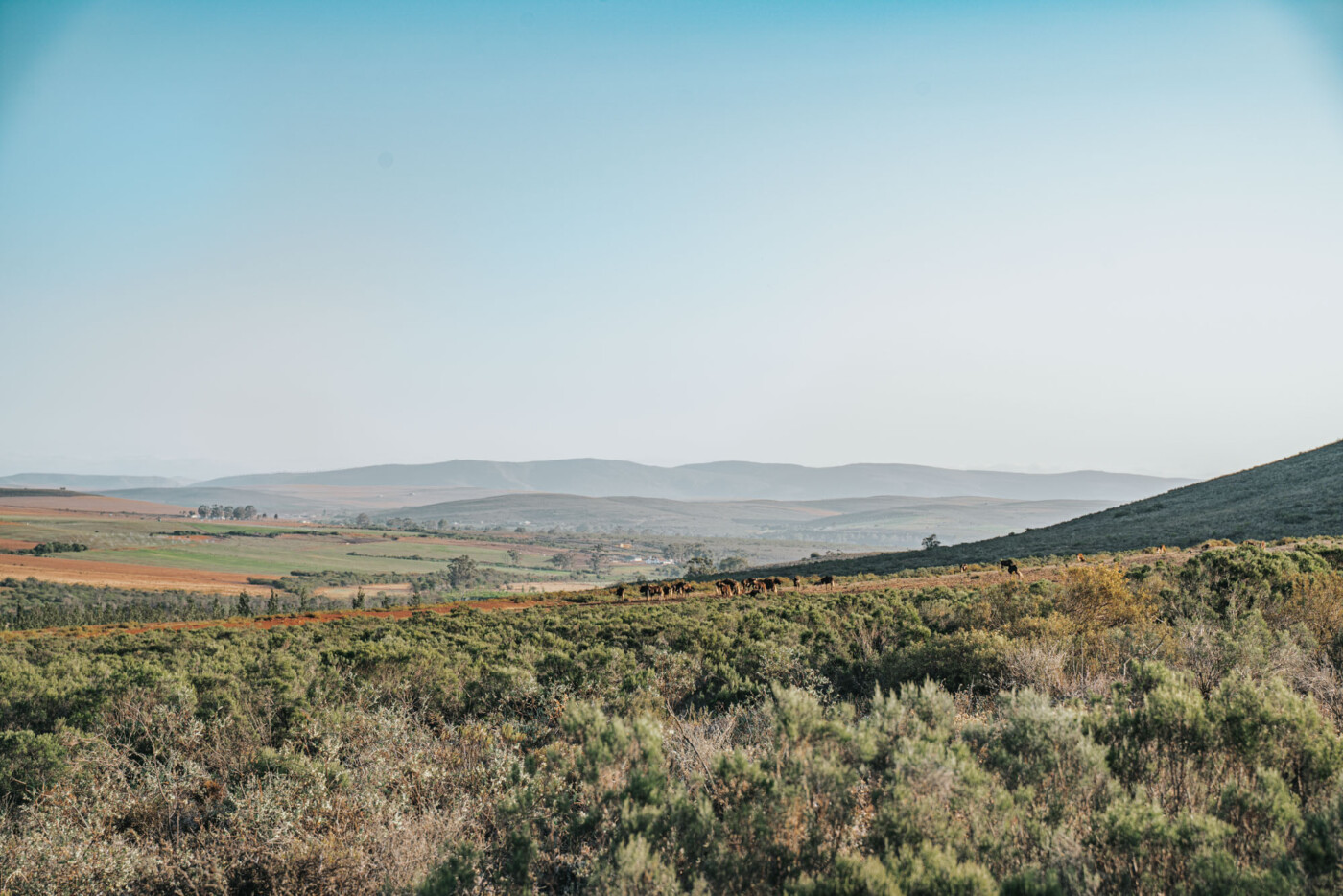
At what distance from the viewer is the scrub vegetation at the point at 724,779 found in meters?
3.76

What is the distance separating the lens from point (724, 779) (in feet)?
15.1

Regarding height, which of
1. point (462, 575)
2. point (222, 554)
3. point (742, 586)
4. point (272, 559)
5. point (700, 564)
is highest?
point (742, 586)

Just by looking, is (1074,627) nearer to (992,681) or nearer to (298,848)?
(992,681)

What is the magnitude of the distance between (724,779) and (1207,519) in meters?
48.1

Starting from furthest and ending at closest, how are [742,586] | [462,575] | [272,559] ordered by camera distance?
[272,559], [462,575], [742,586]

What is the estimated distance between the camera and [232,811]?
18.9ft

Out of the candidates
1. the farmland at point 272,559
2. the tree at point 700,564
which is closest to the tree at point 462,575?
the farmland at point 272,559

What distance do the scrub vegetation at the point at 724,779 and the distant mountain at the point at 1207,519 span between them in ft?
100

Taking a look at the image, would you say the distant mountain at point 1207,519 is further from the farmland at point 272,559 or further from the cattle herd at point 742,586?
the farmland at point 272,559

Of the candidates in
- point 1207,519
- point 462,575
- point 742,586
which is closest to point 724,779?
point 742,586

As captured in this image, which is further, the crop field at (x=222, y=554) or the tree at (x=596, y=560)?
the tree at (x=596, y=560)

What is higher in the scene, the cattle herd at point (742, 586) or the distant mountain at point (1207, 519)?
the distant mountain at point (1207, 519)

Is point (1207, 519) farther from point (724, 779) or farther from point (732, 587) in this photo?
point (724, 779)

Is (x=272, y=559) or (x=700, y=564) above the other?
(x=700, y=564)
